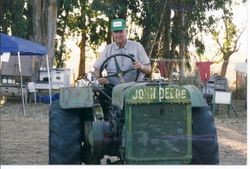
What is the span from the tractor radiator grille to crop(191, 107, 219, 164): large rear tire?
0.36 meters

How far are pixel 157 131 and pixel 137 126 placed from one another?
14 centimetres

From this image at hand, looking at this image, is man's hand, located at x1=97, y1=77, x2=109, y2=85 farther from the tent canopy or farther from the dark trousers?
the tent canopy

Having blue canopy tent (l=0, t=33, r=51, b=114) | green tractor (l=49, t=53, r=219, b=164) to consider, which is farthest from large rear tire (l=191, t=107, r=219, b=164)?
blue canopy tent (l=0, t=33, r=51, b=114)

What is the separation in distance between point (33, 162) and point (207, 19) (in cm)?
1374

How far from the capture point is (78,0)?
17.1 m

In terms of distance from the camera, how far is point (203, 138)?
449cm

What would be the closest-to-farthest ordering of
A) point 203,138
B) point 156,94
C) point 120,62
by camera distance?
point 156,94 → point 203,138 → point 120,62

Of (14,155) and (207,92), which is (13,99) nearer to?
(207,92)

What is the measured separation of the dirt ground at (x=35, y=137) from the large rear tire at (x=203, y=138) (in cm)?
185

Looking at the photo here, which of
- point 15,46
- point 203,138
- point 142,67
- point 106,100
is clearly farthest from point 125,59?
point 15,46

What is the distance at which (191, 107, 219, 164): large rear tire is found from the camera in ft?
14.5

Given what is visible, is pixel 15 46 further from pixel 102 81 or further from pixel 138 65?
pixel 138 65

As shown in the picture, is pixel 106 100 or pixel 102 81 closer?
pixel 102 81

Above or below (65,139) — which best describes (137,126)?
above
